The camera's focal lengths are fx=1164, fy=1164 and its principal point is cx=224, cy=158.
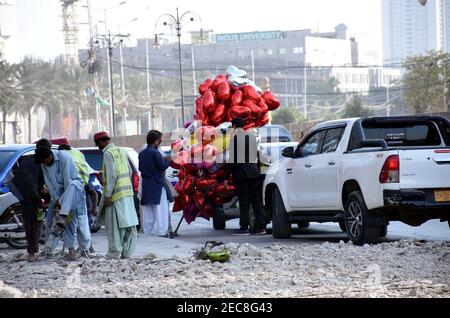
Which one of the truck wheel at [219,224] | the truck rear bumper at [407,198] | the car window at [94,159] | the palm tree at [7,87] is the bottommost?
the truck wheel at [219,224]

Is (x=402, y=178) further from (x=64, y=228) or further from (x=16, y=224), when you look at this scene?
(x=16, y=224)

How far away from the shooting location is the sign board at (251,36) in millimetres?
178750

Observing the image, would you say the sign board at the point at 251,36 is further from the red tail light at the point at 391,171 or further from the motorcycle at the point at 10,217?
the red tail light at the point at 391,171

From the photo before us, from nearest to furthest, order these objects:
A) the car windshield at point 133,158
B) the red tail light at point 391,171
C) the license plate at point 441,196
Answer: the red tail light at point 391,171 → the license plate at point 441,196 → the car windshield at point 133,158

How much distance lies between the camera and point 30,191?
15289 mm

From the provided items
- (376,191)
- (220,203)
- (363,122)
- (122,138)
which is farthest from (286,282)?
(122,138)

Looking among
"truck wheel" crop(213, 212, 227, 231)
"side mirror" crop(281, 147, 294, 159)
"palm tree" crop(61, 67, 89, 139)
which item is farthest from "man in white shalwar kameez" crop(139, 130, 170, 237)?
"palm tree" crop(61, 67, 89, 139)

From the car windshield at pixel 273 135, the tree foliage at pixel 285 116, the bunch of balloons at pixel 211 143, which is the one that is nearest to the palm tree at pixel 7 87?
the tree foliage at pixel 285 116

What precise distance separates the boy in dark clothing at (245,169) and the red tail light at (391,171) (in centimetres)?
459

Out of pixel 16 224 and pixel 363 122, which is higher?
pixel 363 122

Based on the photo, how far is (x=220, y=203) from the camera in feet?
67.9

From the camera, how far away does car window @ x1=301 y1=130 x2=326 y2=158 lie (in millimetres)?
17438

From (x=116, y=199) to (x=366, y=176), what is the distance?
3.34 meters

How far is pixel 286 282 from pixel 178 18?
43.3m
